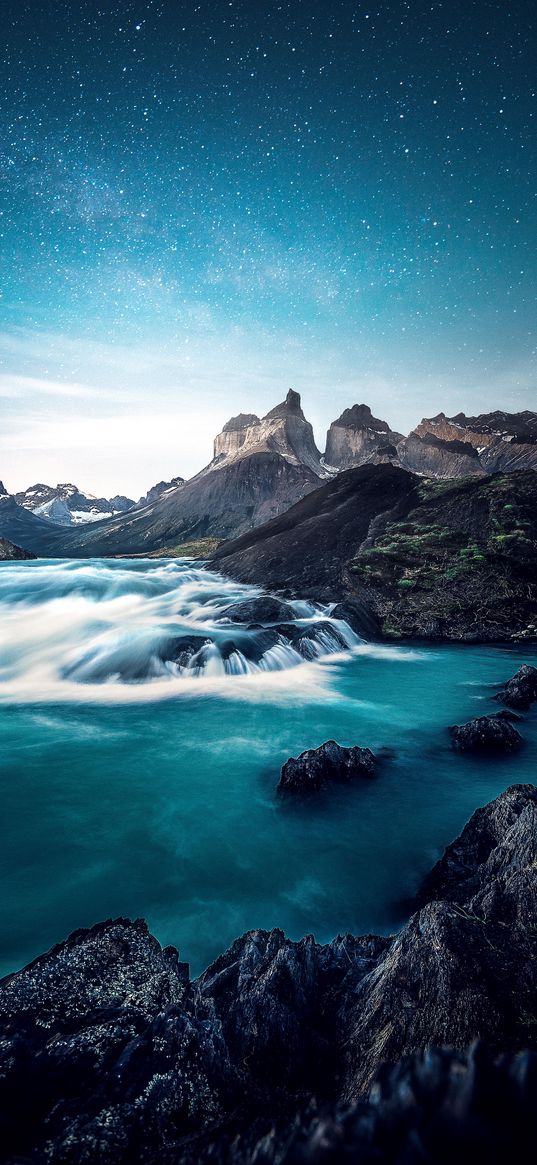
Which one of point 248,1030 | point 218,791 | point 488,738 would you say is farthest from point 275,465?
point 248,1030

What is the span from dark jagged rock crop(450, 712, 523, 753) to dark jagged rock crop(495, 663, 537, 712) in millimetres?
2534

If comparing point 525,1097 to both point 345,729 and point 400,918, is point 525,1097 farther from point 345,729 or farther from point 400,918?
point 345,729

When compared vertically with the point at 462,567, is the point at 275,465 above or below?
above

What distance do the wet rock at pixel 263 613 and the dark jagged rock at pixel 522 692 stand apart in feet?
35.7

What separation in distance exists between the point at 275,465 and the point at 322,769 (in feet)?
439

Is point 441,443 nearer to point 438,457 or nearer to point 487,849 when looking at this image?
point 438,457

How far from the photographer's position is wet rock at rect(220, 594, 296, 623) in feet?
72.8

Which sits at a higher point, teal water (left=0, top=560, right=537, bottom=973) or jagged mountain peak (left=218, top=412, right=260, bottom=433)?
jagged mountain peak (left=218, top=412, right=260, bottom=433)

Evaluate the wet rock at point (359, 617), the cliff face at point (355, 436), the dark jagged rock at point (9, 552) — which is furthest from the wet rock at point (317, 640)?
the cliff face at point (355, 436)

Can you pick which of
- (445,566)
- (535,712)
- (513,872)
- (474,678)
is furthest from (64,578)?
(513,872)

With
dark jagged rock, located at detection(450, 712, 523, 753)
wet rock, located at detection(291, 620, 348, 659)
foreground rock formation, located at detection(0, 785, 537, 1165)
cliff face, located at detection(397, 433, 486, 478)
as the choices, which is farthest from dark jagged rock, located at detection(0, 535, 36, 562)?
cliff face, located at detection(397, 433, 486, 478)

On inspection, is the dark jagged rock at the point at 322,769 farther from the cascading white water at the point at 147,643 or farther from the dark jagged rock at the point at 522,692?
the cascading white water at the point at 147,643

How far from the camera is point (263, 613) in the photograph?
882 inches

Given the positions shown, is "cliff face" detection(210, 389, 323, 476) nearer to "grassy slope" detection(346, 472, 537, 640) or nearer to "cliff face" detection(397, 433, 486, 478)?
"cliff face" detection(397, 433, 486, 478)
